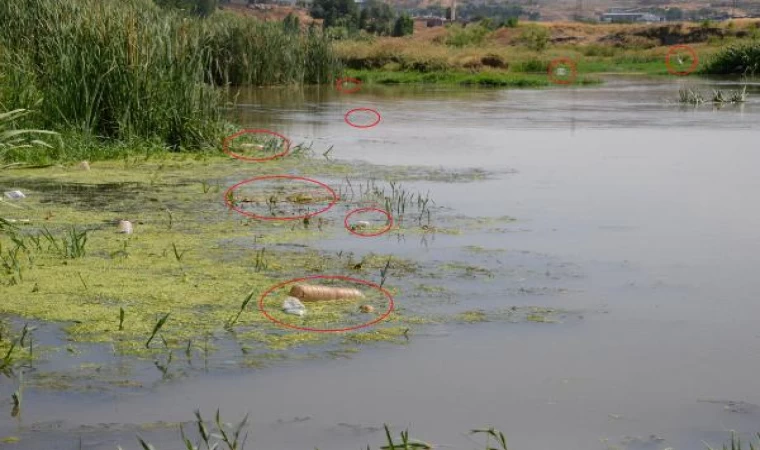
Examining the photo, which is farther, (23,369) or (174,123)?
(174,123)

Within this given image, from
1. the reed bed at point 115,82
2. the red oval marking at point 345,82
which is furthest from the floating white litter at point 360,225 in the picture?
the red oval marking at point 345,82

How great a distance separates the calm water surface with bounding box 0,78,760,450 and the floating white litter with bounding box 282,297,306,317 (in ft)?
1.92

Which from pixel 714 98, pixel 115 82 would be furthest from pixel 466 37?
pixel 115 82

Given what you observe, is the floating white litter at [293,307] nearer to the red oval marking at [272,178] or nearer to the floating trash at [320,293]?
the floating trash at [320,293]

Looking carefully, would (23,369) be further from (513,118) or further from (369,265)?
(513,118)

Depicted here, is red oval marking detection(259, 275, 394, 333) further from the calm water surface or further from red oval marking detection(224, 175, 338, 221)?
red oval marking detection(224, 175, 338, 221)

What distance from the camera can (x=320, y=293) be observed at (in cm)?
567

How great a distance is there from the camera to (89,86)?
35.7ft

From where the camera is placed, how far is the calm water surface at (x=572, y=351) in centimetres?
412

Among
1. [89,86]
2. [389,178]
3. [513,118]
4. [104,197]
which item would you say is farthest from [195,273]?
[513,118]

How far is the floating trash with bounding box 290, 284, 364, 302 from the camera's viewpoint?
18.6ft

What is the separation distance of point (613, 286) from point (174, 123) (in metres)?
5.95

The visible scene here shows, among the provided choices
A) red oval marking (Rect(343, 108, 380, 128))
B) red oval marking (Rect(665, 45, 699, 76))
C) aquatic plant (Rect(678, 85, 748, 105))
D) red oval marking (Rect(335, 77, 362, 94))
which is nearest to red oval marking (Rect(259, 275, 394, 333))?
red oval marking (Rect(343, 108, 380, 128))

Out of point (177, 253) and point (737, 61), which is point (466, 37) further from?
point (177, 253)
